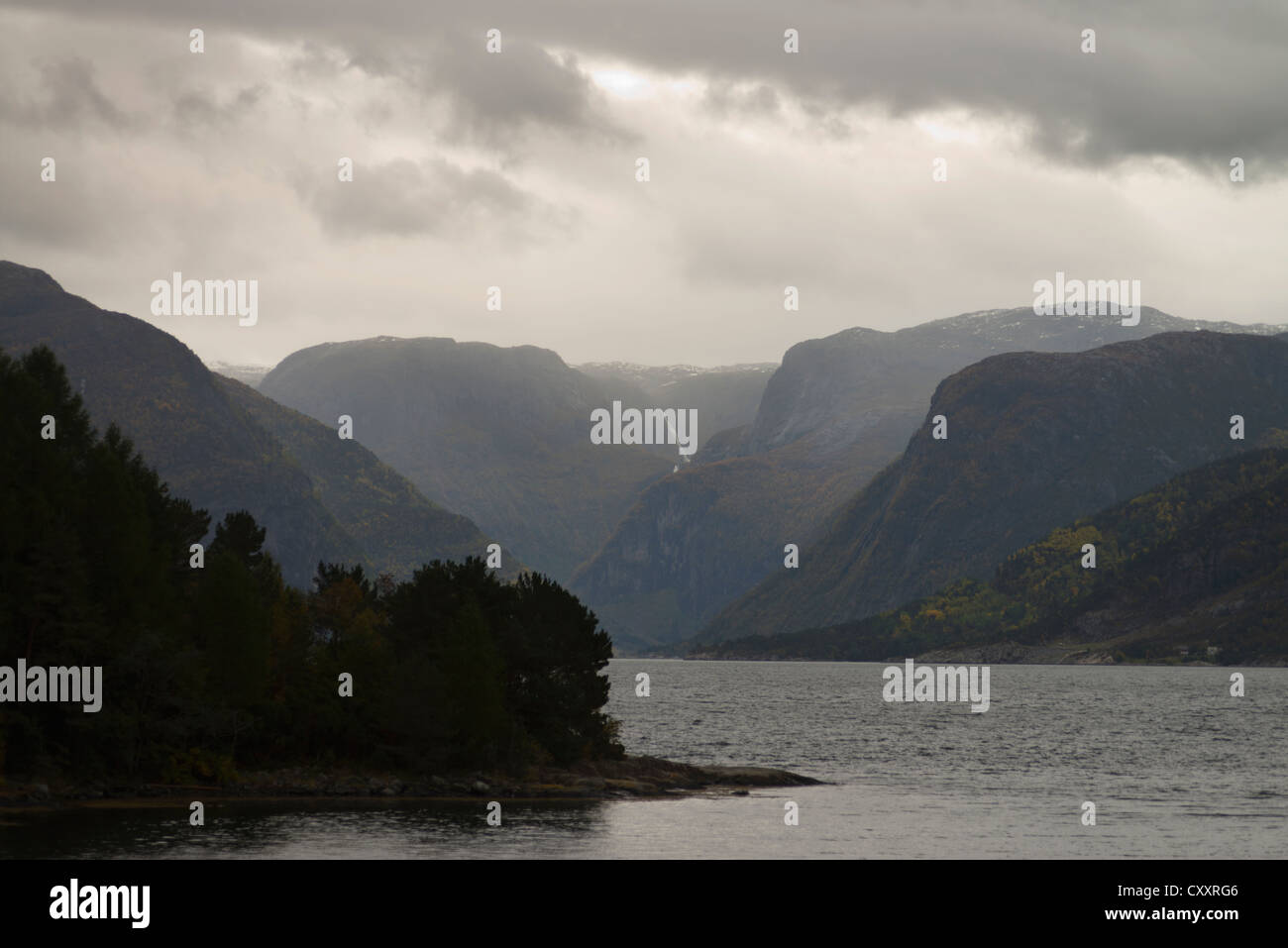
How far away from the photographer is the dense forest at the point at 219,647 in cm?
8994

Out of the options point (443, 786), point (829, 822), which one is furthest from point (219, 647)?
point (829, 822)

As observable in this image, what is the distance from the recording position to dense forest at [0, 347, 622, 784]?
89.9 metres

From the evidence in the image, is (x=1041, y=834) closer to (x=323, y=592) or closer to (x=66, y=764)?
(x=66, y=764)

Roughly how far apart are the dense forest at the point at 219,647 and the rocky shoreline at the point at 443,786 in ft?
6.25

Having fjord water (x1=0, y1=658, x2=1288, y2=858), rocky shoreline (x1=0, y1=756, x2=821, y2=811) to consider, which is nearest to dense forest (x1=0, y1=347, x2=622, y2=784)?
rocky shoreline (x1=0, y1=756, x2=821, y2=811)

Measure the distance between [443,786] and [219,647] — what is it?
751 inches

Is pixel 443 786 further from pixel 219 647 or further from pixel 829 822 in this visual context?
pixel 829 822

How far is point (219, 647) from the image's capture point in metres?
104

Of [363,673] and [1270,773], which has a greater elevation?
[363,673]
